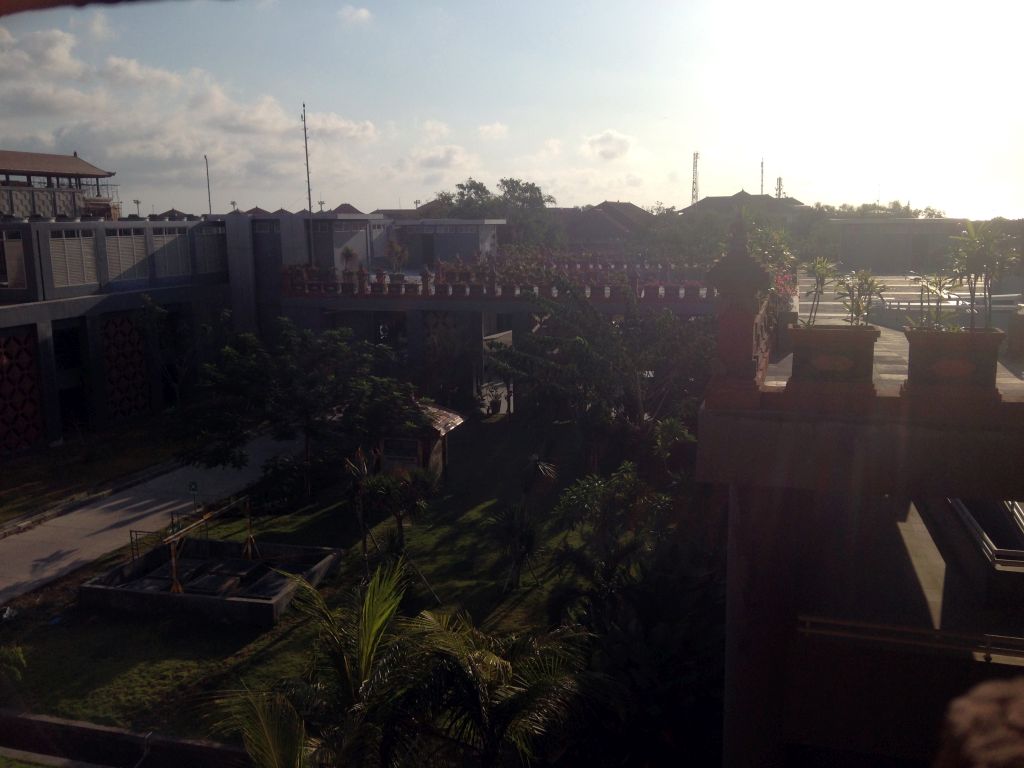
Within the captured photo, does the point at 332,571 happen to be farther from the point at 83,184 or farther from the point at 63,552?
the point at 83,184

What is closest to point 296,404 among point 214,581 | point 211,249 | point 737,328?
point 214,581

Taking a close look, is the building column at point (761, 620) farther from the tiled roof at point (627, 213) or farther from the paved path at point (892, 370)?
the tiled roof at point (627, 213)

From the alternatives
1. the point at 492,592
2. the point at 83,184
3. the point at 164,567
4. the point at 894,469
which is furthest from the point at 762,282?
the point at 83,184

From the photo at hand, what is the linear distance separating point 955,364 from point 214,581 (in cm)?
1000

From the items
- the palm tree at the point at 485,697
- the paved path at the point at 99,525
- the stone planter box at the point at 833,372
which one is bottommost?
the paved path at the point at 99,525

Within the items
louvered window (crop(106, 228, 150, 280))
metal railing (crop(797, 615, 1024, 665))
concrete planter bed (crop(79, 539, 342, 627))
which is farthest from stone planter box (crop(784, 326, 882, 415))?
louvered window (crop(106, 228, 150, 280))

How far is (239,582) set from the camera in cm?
1247

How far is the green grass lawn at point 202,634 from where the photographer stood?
31.3 ft

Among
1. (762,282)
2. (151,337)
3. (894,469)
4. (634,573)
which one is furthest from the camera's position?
(151,337)

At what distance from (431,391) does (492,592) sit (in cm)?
1170

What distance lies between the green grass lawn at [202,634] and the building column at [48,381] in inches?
309

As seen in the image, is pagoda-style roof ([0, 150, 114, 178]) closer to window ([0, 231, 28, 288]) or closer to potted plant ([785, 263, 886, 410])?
window ([0, 231, 28, 288])

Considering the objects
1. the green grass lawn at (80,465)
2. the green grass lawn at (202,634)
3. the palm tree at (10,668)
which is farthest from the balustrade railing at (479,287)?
the palm tree at (10,668)

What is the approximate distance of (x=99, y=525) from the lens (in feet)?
50.1
